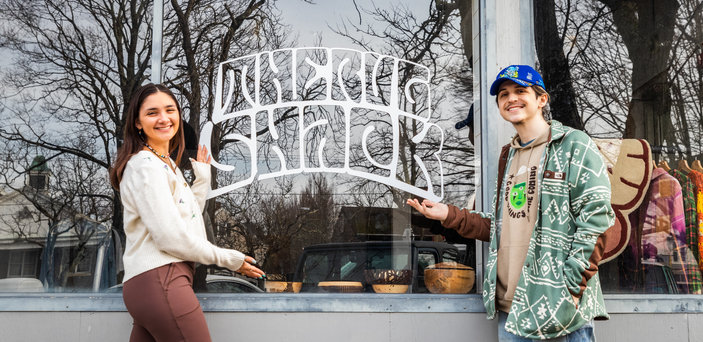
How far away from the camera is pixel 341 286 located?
145 inches

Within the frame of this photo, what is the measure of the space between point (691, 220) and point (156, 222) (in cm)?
315

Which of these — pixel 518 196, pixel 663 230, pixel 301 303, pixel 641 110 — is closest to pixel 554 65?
pixel 641 110

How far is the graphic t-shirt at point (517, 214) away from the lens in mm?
2971

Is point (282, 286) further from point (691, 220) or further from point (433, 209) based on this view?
point (691, 220)

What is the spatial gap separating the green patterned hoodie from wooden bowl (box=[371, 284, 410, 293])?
0.91 m

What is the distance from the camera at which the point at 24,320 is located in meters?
3.52

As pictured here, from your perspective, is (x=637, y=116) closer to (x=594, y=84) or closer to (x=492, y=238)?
(x=594, y=84)

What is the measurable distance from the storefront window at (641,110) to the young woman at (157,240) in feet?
7.56

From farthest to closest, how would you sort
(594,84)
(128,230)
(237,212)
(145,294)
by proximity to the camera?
(594,84) → (237,212) → (128,230) → (145,294)

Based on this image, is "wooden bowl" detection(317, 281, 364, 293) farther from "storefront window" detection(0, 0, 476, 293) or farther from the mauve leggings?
the mauve leggings

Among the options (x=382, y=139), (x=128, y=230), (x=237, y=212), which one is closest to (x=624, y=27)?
(x=382, y=139)

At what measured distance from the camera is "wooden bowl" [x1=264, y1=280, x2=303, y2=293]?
367cm

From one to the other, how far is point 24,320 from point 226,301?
3.68 feet

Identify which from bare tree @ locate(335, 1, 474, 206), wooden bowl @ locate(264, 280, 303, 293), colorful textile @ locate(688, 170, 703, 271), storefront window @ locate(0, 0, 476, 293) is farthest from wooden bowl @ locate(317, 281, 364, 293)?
colorful textile @ locate(688, 170, 703, 271)
